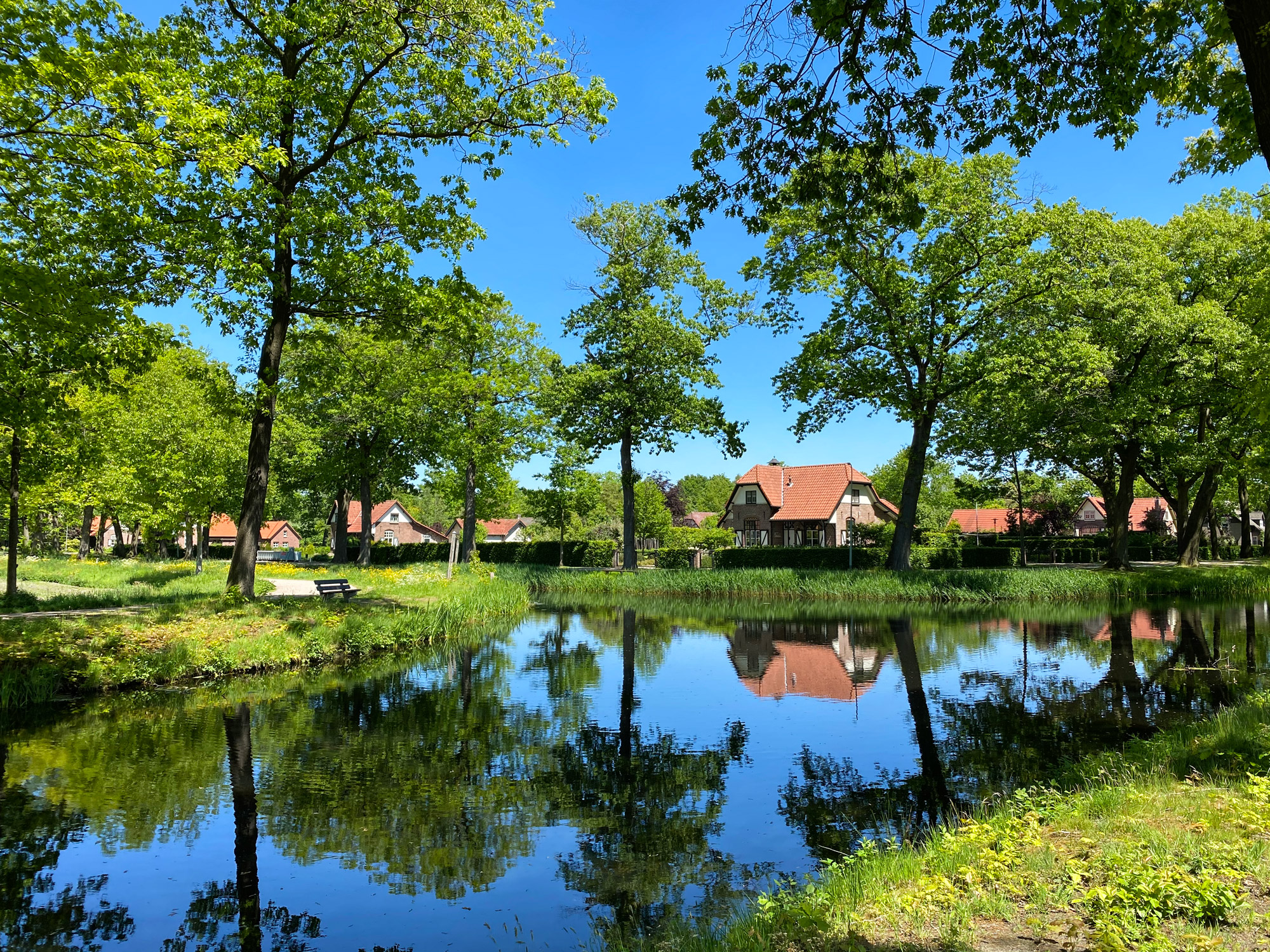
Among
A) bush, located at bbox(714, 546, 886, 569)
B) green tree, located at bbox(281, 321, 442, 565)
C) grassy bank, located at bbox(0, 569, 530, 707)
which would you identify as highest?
green tree, located at bbox(281, 321, 442, 565)

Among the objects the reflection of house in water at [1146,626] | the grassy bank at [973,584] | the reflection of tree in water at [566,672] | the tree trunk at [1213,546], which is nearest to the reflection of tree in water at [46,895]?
the reflection of tree in water at [566,672]

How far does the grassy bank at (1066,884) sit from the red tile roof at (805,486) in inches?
2042

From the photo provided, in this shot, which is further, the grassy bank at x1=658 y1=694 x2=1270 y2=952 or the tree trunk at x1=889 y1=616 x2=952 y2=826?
the tree trunk at x1=889 y1=616 x2=952 y2=826

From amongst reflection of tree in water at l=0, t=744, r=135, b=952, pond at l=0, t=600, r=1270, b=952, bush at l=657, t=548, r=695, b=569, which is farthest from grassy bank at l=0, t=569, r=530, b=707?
bush at l=657, t=548, r=695, b=569

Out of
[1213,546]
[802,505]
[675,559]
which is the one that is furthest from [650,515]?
[1213,546]

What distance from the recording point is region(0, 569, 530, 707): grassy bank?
39.8 ft

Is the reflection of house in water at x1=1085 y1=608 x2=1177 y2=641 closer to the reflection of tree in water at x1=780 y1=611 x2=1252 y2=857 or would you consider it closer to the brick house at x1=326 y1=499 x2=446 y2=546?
the reflection of tree in water at x1=780 y1=611 x2=1252 y2=857

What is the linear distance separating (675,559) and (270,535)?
6403 centimetres

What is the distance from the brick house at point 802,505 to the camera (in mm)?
57969

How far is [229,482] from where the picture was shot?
32969 millimetres

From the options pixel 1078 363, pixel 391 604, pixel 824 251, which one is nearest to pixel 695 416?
pixel 824 251

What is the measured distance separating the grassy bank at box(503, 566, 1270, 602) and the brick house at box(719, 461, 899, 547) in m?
26.0

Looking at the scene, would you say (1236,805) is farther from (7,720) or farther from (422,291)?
(422,291)

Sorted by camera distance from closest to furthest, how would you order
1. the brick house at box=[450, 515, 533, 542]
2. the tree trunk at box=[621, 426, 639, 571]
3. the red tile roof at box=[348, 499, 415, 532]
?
the tree trunk at box=[621, 426, 639, 571], the red tile roof at box=[348, 499, 415, 532], the brick house at box=[450, 515, 533, 542]
